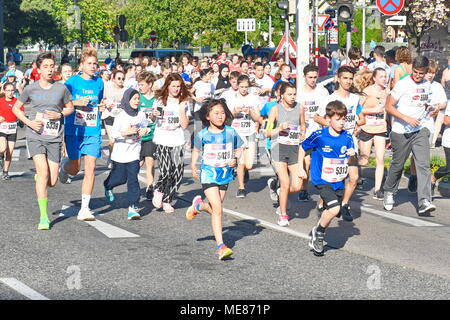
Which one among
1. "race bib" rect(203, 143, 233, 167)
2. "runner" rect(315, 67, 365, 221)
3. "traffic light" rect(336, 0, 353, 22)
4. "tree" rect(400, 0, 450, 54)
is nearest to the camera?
"race bib" rect(203, 143, 233, 167)

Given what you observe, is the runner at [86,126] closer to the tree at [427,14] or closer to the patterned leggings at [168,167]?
the patterned leggings at [168,167]

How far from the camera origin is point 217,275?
8.39m

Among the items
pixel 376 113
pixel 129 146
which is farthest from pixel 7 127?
pixel 376 113

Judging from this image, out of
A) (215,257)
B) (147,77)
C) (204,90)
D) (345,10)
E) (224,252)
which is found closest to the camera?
(224,252)

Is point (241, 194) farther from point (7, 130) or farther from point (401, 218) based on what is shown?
point (7, 130)

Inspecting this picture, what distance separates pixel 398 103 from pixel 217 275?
15.5ft

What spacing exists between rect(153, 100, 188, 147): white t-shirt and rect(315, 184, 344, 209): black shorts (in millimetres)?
3014

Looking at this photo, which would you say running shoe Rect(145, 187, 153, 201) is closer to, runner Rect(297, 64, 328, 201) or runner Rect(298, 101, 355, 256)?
runner Rect(297, 64, 328, 201)

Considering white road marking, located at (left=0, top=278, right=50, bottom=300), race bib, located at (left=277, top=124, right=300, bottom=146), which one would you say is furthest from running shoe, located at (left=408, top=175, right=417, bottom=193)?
white road marking, located at (left=0, top=278, right=50, bottom=300)

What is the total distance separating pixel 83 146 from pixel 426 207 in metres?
4.12

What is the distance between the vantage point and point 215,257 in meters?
9.28

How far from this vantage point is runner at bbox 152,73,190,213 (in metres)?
12.3
